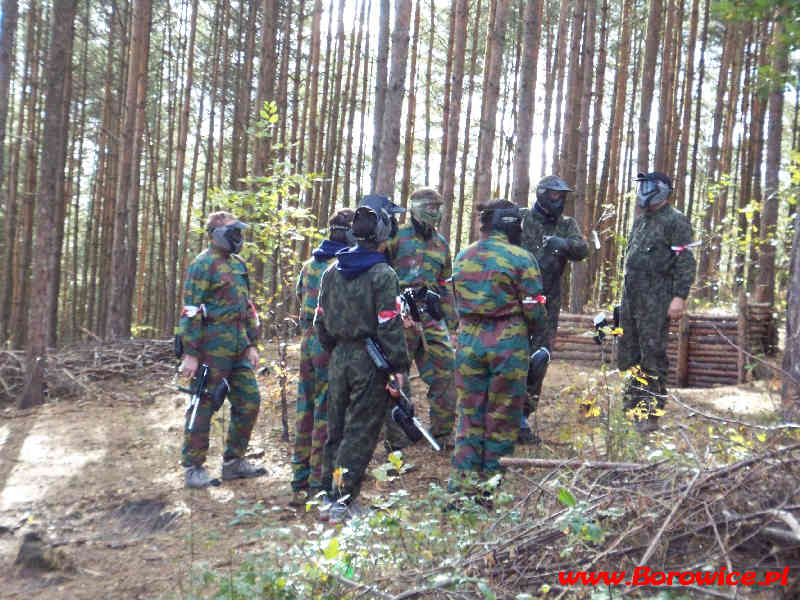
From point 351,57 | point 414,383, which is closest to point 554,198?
point 414,383

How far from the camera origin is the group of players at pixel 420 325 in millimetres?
4883

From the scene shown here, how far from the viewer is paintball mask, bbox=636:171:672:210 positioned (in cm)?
625

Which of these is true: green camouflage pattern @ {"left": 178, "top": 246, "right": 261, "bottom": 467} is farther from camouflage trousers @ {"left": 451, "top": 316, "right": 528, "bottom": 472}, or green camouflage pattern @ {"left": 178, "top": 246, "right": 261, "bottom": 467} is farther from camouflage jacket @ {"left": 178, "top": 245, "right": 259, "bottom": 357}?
camouflage trousers @ {"left": 451, "top": 316, "right": 528, "bottom": 472}

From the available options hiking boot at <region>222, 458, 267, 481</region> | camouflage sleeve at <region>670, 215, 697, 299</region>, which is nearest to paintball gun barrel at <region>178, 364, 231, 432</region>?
hiking boot at <region>222, 458, 267, 481</region>

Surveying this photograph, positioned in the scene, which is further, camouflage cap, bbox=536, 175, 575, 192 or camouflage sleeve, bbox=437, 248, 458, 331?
camouflage sleeve, bbox=437, 248, 458, 331

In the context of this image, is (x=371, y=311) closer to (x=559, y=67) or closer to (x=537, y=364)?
(x=537, y=364)

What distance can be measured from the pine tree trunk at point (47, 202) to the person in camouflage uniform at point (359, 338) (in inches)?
265

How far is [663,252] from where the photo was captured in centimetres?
620

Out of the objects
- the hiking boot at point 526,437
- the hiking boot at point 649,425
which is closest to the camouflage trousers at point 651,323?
the hiking boot at point 649,425

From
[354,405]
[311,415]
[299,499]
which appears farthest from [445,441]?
[354,405]

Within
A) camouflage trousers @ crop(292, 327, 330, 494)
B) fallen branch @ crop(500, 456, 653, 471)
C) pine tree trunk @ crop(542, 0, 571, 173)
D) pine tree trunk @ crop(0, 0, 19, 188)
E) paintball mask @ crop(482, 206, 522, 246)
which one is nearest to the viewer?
fallen branch @ crop(500, 456, 653, 471)

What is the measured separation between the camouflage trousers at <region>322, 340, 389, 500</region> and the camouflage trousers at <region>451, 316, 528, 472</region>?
2.01 feet

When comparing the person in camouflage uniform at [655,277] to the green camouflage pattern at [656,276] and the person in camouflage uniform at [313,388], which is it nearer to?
the green camouflage pattern at [656,276]

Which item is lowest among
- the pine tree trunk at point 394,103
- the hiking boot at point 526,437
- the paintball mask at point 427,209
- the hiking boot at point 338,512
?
the hiking boot at point 338,512
